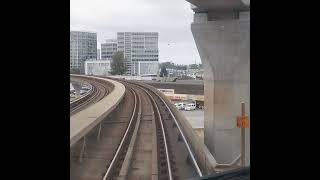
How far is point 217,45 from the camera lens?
21.9 feet

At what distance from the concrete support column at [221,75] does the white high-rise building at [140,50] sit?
268cm

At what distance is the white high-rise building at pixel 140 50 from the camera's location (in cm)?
354

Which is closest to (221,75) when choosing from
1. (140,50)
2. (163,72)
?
(163,72)

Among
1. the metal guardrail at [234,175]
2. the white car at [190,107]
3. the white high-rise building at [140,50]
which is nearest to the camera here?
the metal guardrail at [234,175]

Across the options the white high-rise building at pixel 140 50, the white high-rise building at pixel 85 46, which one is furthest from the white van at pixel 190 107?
the white high-rise building at pixel 85 46

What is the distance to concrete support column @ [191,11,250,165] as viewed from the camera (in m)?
6.48

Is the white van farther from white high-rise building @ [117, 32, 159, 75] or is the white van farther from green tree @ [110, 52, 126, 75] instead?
green tree @ [110, 52, 126, 75]

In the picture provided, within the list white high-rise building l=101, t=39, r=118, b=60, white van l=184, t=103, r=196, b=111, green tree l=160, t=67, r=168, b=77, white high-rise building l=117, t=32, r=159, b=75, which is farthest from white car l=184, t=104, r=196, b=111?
white high-rise building l=101, t=39, r=118, b=60

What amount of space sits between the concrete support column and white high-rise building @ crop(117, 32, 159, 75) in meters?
2.68

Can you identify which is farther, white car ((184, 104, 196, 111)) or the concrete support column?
the concrete support column

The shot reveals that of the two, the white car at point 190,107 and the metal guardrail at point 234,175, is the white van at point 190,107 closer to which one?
the white car at point 190,107
